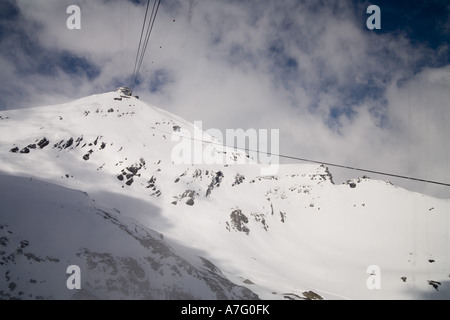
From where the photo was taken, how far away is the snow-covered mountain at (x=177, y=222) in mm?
11895

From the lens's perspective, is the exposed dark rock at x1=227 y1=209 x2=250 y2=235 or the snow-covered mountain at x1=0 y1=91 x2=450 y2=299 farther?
the exposed dark rock at x1=227 y1=209 x2=250 y2=235

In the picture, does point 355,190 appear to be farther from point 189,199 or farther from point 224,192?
point 189,199

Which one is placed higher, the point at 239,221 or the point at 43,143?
the point at 43,143

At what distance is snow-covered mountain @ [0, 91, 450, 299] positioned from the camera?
11895mm

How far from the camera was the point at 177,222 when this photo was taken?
174 feet

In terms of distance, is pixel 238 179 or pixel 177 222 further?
pixel 238 179
